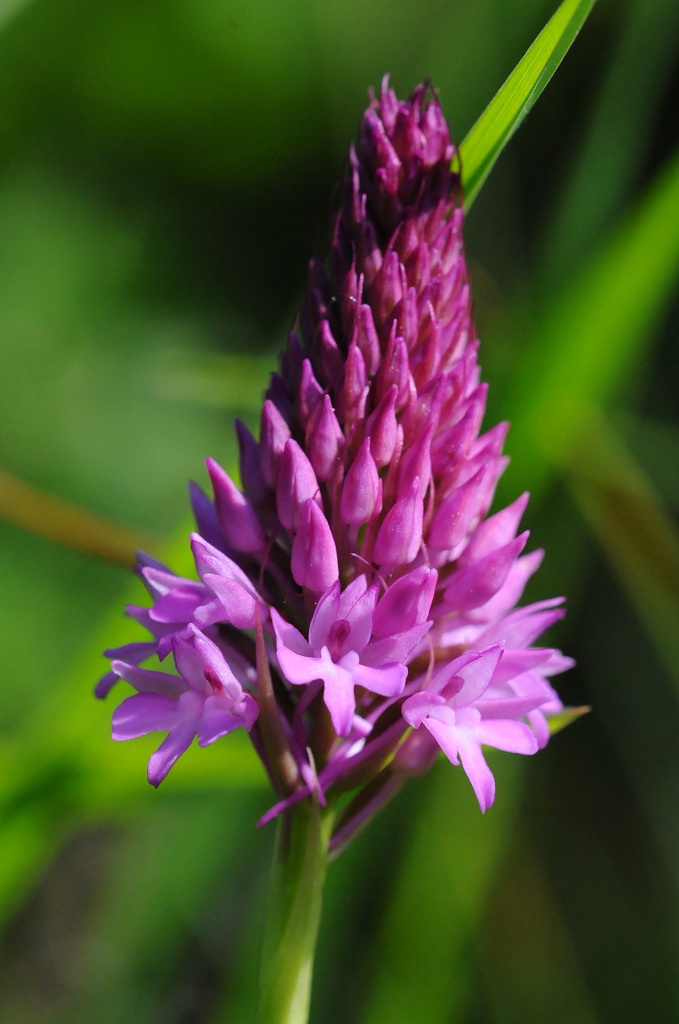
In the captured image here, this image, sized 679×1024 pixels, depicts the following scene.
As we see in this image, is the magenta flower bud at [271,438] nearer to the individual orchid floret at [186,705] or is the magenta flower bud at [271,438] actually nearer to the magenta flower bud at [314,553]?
the magenta flower bud at [314,553]

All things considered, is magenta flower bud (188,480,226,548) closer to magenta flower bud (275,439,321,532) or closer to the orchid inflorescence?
the orchid inflorescence

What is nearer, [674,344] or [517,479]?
[517,479]

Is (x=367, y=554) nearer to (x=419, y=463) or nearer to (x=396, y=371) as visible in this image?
(x=419, y=463)

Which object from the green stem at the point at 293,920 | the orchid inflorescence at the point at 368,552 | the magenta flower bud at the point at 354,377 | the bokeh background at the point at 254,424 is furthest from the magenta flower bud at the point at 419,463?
the bokeh background at the point at 254,424

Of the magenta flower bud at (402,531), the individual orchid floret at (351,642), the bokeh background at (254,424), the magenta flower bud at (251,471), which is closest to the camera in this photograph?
the individual orchid floret at (351,642)

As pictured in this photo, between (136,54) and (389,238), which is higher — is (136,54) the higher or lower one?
the higher one

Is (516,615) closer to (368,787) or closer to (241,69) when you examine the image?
(368,787)

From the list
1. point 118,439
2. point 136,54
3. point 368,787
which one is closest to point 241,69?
point 136,54
